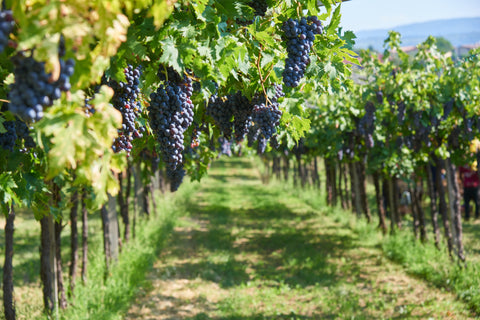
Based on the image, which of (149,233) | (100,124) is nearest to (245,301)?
(149,233)

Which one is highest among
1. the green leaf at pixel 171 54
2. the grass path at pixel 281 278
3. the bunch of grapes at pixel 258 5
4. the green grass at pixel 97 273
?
the bunch of grapes at pixel 258 5

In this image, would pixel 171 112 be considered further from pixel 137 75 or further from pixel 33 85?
pixel 33 85

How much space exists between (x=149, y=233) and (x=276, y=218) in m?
4.58

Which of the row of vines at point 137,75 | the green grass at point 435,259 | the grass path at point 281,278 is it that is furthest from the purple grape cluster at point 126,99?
the green grass at point 435,259

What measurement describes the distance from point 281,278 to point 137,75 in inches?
236

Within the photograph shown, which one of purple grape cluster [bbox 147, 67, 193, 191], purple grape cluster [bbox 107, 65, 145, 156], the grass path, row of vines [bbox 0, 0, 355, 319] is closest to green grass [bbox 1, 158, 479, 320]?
the grass path

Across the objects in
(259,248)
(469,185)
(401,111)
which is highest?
(401,111)

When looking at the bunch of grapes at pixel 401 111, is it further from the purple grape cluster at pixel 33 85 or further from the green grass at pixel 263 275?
the purple grape cluster at pixel 33 85

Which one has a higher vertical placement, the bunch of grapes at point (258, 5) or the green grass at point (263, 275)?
the bunch of grapes at point (258, 5)

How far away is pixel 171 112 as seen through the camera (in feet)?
6.60

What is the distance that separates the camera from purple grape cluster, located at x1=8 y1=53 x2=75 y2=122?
111 cm

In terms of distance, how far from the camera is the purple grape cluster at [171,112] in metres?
2.00

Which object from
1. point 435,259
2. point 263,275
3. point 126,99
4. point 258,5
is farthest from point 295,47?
point 435,259

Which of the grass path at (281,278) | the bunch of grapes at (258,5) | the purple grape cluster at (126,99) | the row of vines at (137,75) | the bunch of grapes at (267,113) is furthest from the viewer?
the grass path at (281,278)
